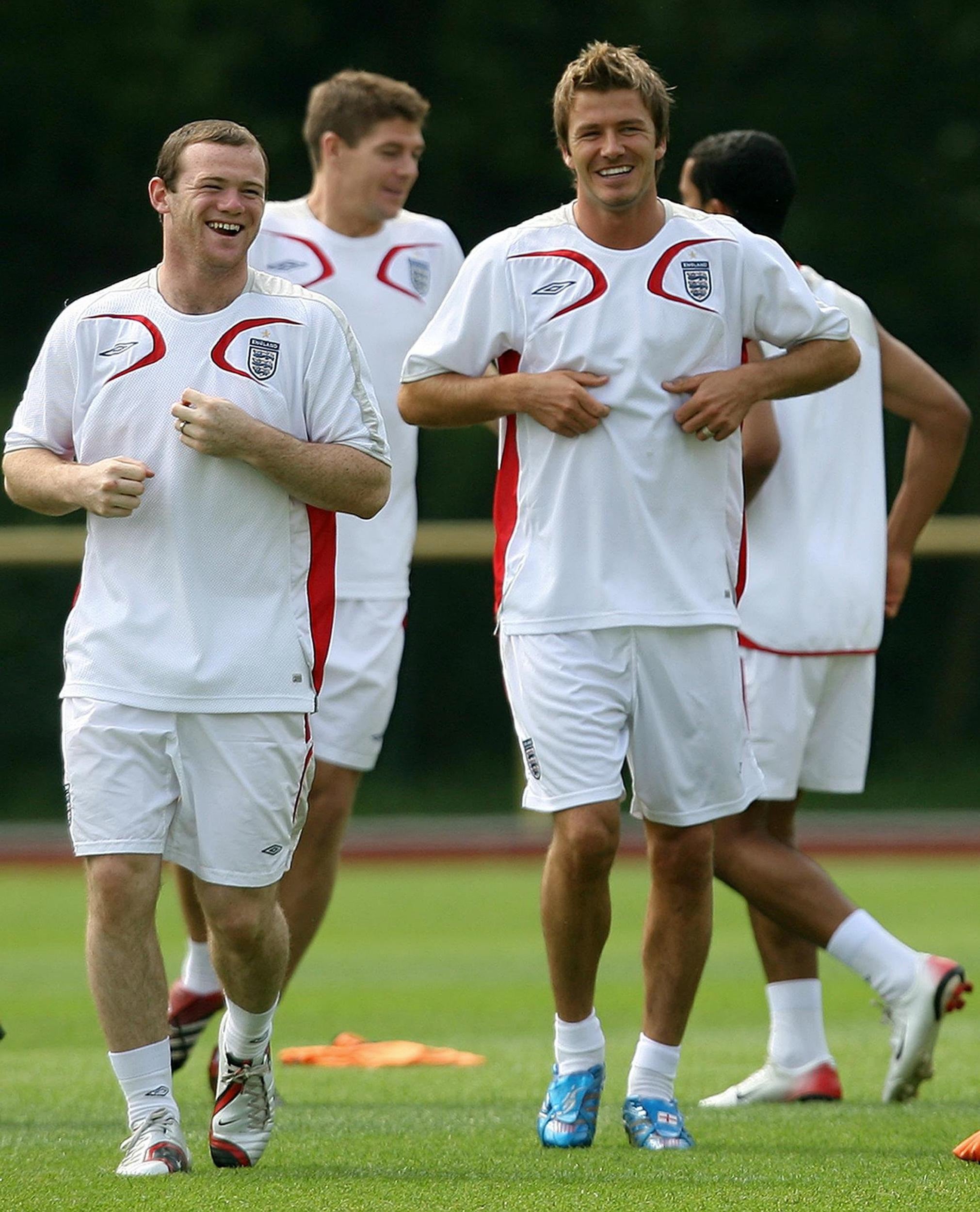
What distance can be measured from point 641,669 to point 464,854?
1077 centimetres

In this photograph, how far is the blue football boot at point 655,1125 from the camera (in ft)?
15.4

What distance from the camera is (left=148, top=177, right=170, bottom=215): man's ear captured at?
455 centimetres

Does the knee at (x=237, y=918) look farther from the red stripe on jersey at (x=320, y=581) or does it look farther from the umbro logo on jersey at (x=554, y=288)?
the umbro logo on jersey at (x=554, y=288)

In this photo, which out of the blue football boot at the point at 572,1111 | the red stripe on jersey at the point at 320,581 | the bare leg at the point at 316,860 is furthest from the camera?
the bare leg at the point at 316,860

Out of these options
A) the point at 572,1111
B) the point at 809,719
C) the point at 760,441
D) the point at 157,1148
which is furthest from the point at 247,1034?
the point at 760,441

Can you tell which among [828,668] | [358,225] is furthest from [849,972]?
[358,225]

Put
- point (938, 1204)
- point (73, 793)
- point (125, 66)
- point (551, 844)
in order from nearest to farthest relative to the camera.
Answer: point (938, 1204)
point (73, 793)
point (551, 844)
point (125, 66)

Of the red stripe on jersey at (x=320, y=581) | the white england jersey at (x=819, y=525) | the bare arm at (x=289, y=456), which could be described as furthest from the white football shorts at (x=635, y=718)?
the white england jersey at (x=819, y=525)

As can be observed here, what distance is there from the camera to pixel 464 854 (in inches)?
607

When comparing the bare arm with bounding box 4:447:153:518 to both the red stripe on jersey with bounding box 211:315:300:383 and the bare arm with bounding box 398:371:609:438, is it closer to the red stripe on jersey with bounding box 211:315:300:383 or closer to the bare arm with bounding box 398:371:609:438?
the red stripe on jersey with bounding box 211:315:300:383

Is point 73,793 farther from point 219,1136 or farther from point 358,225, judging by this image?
point 358,225

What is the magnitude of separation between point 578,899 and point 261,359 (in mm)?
1363

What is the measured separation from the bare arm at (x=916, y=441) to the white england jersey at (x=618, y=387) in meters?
1.16

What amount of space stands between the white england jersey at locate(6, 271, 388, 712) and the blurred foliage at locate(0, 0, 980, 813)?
15.4 m
